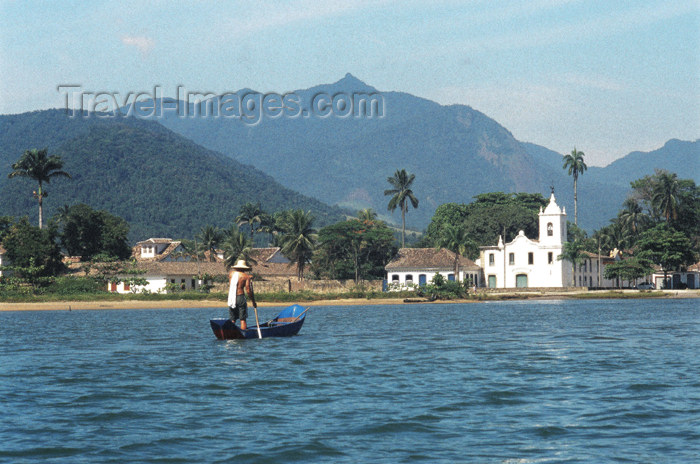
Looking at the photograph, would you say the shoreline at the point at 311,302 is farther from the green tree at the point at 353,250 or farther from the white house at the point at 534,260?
the green tree at the point at 353,250

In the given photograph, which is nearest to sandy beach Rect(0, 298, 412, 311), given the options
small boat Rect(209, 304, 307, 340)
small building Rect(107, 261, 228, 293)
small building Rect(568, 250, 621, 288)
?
small building Rect(107, 261, 228, 293)

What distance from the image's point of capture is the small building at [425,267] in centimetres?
10512

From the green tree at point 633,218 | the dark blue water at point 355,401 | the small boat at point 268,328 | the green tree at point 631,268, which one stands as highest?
the green tree at point 633,218

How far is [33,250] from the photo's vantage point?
89375mm

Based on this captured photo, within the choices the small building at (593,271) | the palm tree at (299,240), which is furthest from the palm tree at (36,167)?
the small building at (593,271)

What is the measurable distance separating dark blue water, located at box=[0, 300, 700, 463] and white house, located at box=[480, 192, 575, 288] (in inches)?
2721

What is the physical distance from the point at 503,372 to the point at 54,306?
211 ft

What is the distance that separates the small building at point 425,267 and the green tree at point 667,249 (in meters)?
20.4

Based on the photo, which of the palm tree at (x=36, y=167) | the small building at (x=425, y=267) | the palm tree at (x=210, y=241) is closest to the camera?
the palm tree at (x=36, y=167)

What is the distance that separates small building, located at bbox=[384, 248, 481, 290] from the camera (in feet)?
345

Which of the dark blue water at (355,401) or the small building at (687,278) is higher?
the small building at (687,278)

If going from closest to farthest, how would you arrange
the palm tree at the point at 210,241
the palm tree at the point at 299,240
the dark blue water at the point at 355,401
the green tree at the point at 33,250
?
the dark blue water at the point at 355,401, the green tree at the point at 33,250, the palm tree at the point at 299,240, the palm tree at the point at 210,241

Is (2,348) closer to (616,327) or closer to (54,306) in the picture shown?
(616,327)

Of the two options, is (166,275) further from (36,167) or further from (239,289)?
(239,289)
